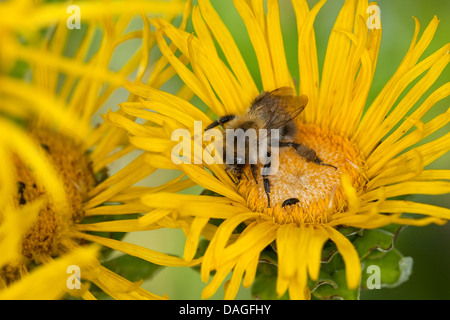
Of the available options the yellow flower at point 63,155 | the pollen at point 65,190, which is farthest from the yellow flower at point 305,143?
the pollen at point 65,190

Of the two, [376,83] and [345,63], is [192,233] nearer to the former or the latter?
[345,63]

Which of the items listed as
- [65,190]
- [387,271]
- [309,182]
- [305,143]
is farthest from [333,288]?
[65,190]

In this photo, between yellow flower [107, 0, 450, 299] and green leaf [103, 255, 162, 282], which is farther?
green leaf [103, 255, 162, 282]

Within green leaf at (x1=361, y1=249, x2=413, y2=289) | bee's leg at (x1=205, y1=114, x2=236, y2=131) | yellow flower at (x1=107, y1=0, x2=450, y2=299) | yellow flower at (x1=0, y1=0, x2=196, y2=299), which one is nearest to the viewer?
yellow flower at (x1=0, y1=0, x2=196, y2=299)

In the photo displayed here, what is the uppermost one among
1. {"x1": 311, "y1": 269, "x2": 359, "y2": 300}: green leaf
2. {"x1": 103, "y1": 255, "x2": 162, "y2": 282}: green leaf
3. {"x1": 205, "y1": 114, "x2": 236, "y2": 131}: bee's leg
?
{"x1": 205, "y1": 114, "x2": 236, "y2": 131}: bee's leg

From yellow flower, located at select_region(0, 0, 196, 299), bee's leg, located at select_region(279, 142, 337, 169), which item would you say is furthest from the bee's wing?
yellow flower, located at select_region(0, 0, 196, 299)

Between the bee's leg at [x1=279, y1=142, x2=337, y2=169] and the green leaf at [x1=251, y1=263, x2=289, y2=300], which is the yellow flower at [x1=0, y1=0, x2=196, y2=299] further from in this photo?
the bee's leg at [x1=279, y1=142, x2=337, y2=169]

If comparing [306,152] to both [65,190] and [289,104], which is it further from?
[65,190]
